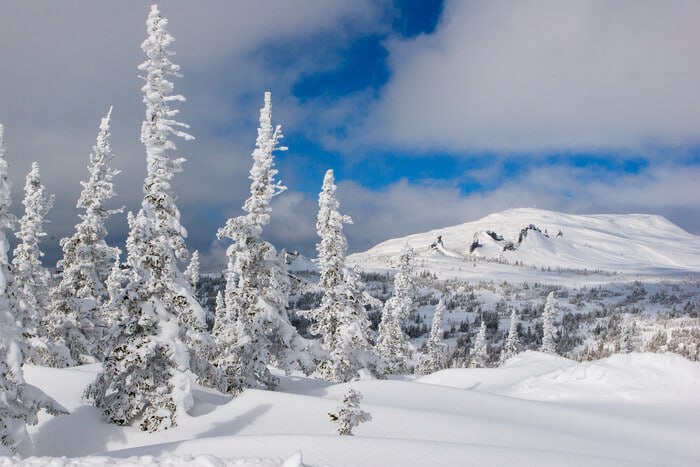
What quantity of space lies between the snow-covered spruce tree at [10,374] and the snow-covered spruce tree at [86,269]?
1268 cm

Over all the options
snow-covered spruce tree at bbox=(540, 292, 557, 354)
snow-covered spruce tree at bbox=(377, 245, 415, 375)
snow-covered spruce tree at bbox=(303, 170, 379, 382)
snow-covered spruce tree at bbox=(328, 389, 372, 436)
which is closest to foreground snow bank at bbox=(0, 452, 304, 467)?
snow-covered spruce tree at bbox=(328, 389, 372, 436)

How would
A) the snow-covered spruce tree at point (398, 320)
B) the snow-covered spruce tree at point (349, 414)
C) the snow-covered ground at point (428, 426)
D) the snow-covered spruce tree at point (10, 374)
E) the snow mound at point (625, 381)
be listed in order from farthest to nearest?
the snow-covered spruce tree at point (398, 320) → the snow mound at point (625, 381) → the snow-covered spruce tree at point (10, 374) → the snow-covered spruce tree at point (349, 414) → the snow-covered ground at point (428, 426)

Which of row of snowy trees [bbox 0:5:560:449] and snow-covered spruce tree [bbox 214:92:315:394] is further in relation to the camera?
snow-covered spruce tree [bbox 214:92:315:394]

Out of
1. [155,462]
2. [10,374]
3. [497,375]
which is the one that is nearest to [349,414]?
[155,462]

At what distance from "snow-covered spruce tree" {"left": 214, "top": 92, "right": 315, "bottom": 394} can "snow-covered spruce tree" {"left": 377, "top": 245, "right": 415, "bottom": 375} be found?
2084cm

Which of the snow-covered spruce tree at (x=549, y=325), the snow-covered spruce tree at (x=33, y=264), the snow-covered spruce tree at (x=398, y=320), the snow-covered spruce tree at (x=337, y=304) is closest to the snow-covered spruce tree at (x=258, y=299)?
the snow-covered spruce tree at (x=337, y=304)

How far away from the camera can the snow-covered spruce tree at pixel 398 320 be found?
42888mm

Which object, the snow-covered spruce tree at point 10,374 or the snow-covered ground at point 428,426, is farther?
the snow-covered spruce tree at point 10,374

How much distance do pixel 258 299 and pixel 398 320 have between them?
25.6 metres

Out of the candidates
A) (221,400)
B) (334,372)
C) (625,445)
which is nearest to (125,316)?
(221,400)

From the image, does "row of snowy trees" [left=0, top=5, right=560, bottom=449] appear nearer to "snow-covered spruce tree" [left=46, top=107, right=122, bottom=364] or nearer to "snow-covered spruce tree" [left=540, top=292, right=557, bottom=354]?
"snow-covered spruce tree" [left=46, top=107, right=122, bottom=364]

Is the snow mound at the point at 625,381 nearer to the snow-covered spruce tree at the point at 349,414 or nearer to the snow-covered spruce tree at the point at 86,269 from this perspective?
the snow-covered spruce tree at the point at 349,414

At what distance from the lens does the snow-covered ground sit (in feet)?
32.1

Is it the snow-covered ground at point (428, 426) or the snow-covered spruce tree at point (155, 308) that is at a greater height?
the snow-covered spruce tree at point (155, 308)
